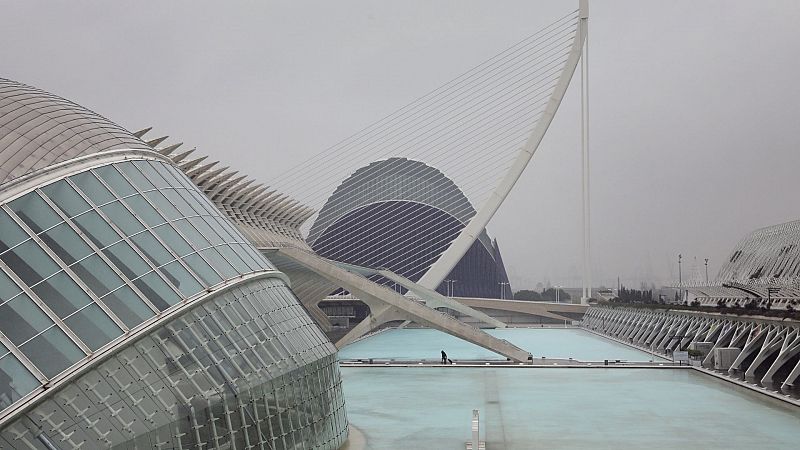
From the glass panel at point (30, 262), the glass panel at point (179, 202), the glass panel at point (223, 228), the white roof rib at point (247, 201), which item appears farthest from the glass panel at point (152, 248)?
the white roof rib at point (247, 201)

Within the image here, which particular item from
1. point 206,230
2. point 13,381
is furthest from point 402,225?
point 13,381

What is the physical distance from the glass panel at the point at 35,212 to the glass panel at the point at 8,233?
0.17m

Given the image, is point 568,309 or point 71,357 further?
point 568,309

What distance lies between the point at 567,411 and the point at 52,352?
16.8 metres

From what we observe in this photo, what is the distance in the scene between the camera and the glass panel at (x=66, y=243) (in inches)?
436

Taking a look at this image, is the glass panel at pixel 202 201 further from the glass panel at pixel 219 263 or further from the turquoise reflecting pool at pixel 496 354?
the turquoise reflecting pool at pixel 496 354

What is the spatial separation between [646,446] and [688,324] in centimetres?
2698

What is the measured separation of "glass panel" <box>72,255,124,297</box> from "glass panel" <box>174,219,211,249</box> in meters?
2.27

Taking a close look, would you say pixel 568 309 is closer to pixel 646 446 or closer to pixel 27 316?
pixel 646 446

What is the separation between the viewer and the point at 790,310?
1304 inches

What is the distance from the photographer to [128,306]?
37.3 ft

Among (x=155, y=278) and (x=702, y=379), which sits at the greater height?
(x=155, y=278)

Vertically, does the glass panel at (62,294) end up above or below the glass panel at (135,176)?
below

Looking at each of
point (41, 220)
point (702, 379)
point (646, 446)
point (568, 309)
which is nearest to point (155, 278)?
point (41, 220)
